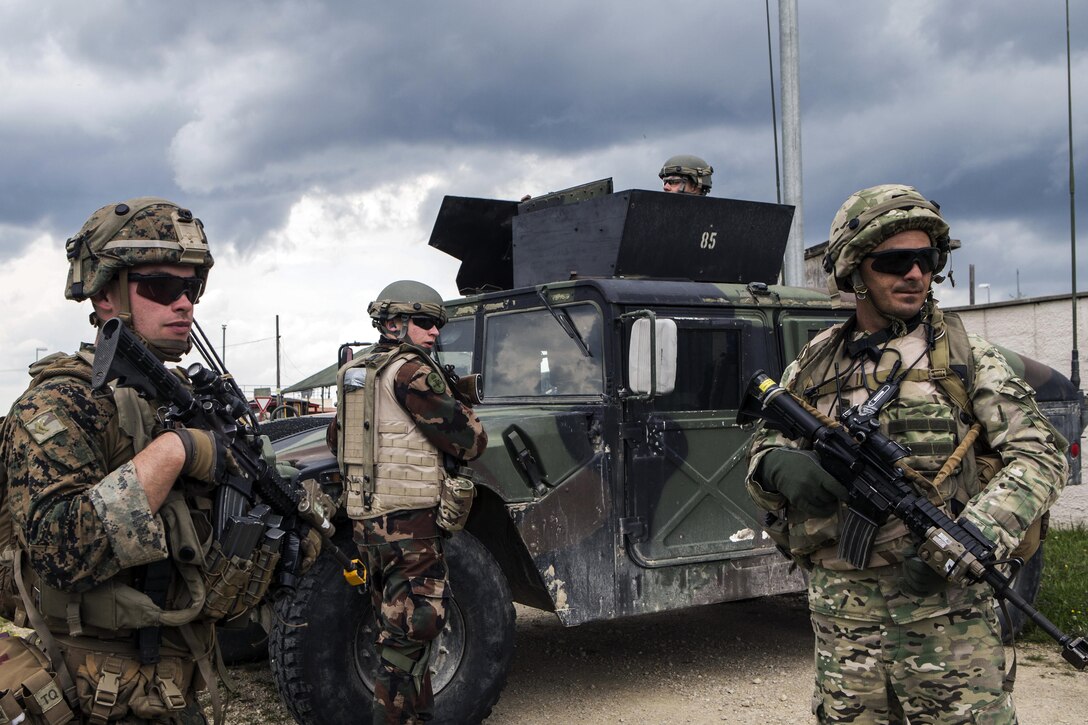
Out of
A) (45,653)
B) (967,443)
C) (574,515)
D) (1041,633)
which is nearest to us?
(45,653)

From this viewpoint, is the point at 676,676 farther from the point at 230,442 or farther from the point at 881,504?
the point at 230,442

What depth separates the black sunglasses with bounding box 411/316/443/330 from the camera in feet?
13.1

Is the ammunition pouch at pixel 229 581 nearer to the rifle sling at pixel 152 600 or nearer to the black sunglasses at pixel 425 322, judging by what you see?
the rifle sling at pixel 152 600

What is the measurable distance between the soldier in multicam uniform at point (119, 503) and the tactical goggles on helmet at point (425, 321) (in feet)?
5.82

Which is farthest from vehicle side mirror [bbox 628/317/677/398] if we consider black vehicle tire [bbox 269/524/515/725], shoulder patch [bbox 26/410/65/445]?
shoulder patch [bbox 26/410/65/445]

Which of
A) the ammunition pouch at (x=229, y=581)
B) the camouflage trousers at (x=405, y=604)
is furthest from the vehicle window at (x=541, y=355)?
the ammunition pouch at (x=229, y=581)

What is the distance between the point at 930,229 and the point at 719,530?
2405mm

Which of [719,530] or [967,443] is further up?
[967,443]

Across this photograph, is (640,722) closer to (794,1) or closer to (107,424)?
(107,424)

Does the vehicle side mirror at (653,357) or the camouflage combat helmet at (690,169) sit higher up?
the camouflage combat helmet at (690,169)

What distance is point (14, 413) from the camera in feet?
6.42

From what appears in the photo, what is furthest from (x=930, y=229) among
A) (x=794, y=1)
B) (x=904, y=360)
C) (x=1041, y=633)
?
(x=794, y=1)

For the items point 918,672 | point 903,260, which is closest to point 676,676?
point 918,672

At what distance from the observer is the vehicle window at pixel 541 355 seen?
455 centimetres
